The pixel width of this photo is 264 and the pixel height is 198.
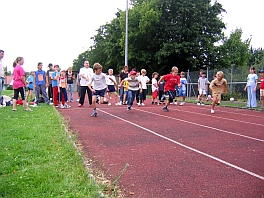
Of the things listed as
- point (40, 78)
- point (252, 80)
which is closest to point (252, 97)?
point (252, 80)

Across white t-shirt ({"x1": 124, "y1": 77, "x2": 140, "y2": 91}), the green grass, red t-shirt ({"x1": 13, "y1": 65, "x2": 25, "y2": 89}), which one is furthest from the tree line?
the green grass

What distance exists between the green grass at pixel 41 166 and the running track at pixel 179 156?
0.43 m

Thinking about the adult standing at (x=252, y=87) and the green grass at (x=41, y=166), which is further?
the adult standing at (x=252, y=87)

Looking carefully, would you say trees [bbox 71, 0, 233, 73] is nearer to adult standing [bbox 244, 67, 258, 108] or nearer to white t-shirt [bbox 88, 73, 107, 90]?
adult standing [bbox 244, 67, 258, 108]

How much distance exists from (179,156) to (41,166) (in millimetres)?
2328

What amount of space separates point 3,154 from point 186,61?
3286 centimetres

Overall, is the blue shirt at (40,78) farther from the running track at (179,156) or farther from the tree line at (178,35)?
the tree line at (178,35)

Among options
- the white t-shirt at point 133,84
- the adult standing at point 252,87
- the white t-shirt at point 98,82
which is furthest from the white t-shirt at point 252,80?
the white t-shirt at point 98,82

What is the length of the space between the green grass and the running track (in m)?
0.43

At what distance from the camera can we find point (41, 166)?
171 inches

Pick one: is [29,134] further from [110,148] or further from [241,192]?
[241,192]

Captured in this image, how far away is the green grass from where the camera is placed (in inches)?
138

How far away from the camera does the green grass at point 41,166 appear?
11.5 feet

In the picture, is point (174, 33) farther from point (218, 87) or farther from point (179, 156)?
point (179, 156)
